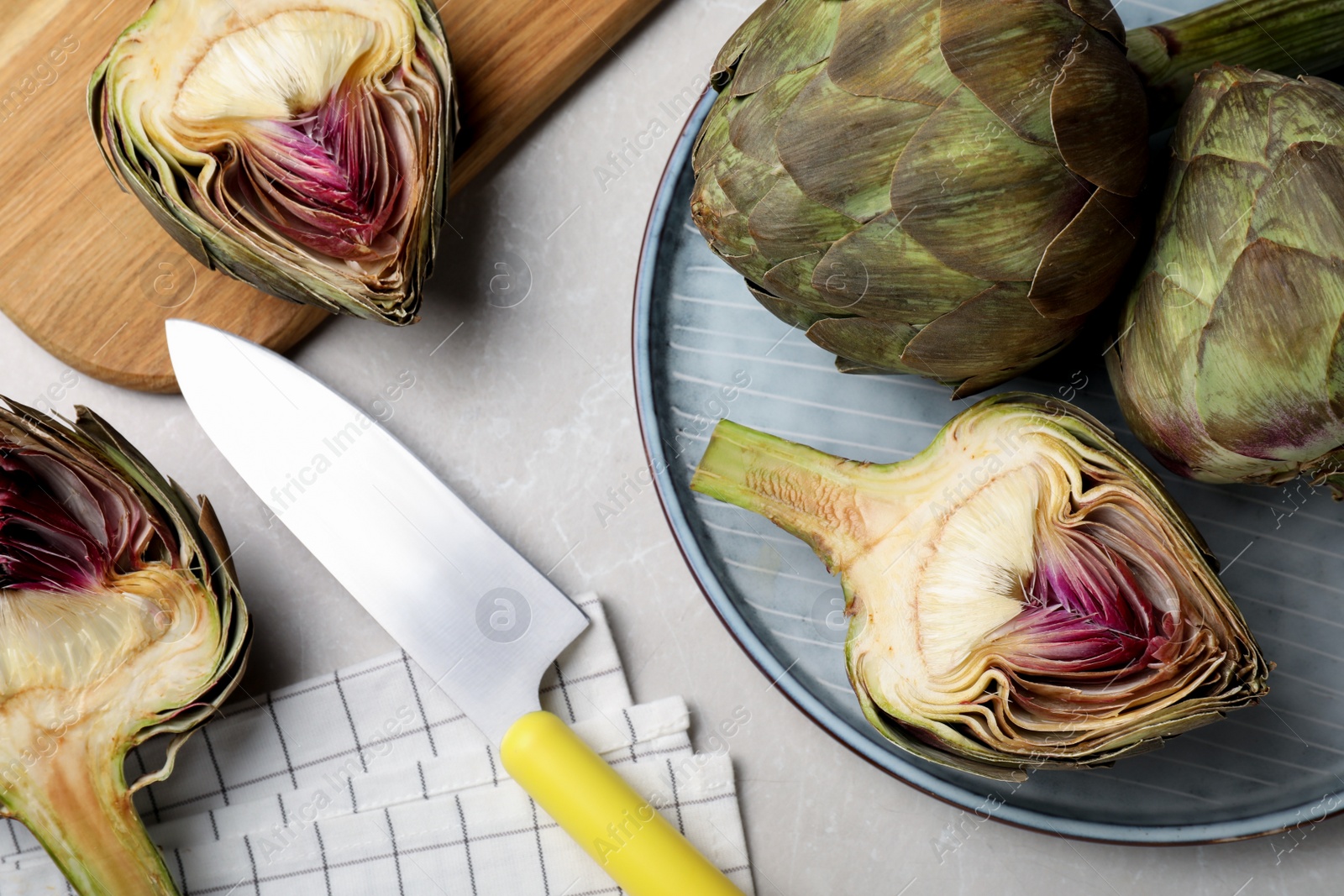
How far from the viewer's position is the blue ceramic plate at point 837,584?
2.92 ft

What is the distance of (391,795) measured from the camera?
968 millimetres

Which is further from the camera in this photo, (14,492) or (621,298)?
(621,298)

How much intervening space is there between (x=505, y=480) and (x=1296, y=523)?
74 centimetres

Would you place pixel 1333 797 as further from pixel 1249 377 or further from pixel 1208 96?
pixel 1208 96

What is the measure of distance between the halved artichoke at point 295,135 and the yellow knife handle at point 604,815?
406 millimetres

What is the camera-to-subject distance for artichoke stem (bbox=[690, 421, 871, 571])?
828 mm

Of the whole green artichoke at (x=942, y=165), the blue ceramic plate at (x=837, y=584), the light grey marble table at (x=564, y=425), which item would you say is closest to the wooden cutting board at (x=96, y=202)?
the light grey marble table at (x=564, y=425)

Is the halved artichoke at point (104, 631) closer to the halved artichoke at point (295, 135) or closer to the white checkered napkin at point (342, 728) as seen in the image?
the white checkered napkin at point (342, 728)

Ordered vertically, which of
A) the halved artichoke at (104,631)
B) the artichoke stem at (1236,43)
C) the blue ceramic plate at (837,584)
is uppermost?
the halved artichoke at (104,631)

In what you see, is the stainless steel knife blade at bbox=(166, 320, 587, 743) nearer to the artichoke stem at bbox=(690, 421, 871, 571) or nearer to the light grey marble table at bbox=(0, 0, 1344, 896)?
the light grey marble table at bbox=(0, 0, 1344, 896)

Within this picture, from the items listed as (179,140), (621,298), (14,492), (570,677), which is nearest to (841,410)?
(621,298)

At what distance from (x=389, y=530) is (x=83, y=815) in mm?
373

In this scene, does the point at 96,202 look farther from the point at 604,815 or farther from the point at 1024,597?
the point at 1024,597

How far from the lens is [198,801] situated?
98 centimetres
